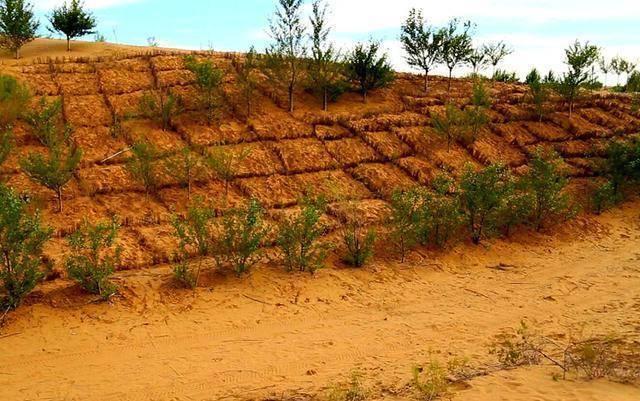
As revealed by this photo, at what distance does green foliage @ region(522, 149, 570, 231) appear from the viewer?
395 inches

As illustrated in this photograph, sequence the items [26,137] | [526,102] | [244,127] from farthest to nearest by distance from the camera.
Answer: [526,102]
[244,127]
[26,137]

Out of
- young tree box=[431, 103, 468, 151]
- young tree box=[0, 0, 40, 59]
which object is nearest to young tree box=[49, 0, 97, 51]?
young tree box=[0, 0, 40, 59]

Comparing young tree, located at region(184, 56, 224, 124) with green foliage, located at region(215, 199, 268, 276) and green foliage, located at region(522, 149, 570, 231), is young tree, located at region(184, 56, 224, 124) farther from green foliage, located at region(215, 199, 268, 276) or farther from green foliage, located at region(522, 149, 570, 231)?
green foliage, located at region(522, 149, 570, 231)

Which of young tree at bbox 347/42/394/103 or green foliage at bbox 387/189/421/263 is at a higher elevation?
young tree at bbox 347/42/394/103

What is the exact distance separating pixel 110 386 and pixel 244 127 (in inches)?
287

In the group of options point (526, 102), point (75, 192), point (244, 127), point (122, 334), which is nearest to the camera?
point (122, 334)

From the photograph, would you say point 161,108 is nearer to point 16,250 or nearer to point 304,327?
point 16,250

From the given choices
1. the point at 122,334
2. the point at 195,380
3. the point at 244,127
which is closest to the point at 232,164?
the point at 244,127

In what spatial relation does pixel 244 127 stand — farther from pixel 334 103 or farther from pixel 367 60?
pixel 367 60

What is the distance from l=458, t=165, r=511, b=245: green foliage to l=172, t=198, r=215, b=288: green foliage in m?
4.28

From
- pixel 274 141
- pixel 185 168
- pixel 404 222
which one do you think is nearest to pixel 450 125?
pixel 274 141

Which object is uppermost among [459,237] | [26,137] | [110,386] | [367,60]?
[367,60]

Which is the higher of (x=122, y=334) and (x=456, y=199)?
(x=456, y=199)

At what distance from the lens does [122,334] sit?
6211 millimetres
